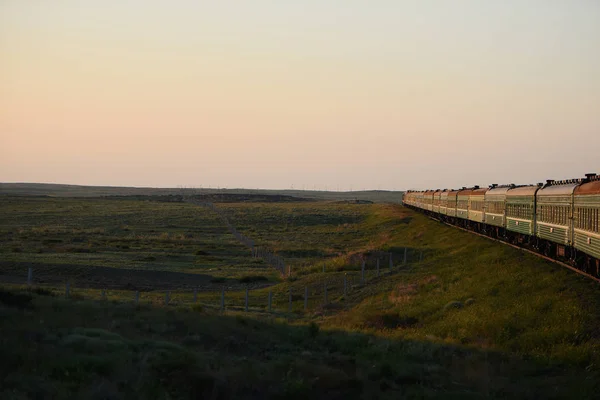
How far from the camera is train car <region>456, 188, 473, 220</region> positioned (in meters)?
59.1

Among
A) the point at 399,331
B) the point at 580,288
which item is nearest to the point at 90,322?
the point at 399,331

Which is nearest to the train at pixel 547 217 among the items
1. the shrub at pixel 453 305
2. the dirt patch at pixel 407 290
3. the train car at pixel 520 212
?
the train car at pixel 520 212

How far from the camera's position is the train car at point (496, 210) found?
44656 millimetres

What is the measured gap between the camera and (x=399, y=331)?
26.2 meters

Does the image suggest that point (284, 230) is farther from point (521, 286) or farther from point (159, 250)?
point (521, 286)

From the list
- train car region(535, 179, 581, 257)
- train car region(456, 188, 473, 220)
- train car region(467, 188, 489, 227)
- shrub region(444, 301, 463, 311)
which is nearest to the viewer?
train car region(535, 179, 581, 257)

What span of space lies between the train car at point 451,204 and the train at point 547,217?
4989 mm

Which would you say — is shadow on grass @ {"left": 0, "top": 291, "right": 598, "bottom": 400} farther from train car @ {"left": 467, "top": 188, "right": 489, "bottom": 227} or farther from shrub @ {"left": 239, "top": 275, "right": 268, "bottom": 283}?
train car @ {"left": 467, "top": 188, "right": 489, "bottom": 227}

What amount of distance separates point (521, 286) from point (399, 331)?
203 inches

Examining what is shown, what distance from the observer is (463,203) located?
201ft

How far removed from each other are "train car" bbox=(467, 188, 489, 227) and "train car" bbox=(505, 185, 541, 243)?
7.76 metres

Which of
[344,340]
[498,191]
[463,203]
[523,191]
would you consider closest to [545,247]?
[523,191]

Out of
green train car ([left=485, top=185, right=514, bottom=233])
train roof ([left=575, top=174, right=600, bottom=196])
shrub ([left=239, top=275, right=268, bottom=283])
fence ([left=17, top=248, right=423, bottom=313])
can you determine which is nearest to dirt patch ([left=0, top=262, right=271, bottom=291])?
shrub ([left=239, top=275, right=268, bottom=283])

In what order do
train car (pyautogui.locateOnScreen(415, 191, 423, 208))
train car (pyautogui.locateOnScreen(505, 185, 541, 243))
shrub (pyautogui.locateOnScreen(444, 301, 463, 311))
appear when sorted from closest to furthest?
shrub (pyautogui.locateOnScreen(444, 301, 463, 311)), train car (pyautogui.locateOnScreen(505, 185, 541, 243)), train car (pyautogui.locateOnScreen(415, 191, 423, 208))
